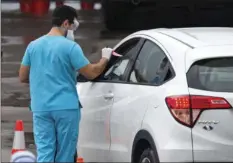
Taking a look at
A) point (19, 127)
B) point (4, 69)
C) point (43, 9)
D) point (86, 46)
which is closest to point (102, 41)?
point (86, 46)

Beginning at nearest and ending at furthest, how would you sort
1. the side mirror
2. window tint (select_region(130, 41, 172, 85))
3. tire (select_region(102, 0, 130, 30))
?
window tint (select_region(130, 41, 172, 85)) < the side mirror < tire (select_region(102, 0, 130, 30))

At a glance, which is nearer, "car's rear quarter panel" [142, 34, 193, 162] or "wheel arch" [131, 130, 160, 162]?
"car's rear quarter panel" [142, 34, 193, 162]

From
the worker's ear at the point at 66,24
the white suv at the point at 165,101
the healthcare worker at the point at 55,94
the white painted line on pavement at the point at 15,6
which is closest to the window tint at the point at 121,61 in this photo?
the white suv at the point at 165,101

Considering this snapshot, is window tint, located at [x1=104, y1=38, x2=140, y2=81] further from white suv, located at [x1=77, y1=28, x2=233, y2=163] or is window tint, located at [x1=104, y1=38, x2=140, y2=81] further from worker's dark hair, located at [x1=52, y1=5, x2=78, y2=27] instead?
worker's dark hair, located at [x1=52, y1=5, x2=78, y2=27]

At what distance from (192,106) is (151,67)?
0.91 metres

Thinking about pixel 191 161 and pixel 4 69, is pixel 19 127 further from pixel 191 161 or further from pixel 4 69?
pixel 4 69

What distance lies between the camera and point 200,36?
5.95m

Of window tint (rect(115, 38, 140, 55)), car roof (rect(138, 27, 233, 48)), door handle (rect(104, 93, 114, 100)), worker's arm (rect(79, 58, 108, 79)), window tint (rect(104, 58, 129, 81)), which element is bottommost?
door handle (rect(104, 93, 114, 100))

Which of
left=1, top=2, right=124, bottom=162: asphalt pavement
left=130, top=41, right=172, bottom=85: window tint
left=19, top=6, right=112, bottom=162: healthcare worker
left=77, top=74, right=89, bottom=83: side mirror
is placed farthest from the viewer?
left=1, top=2, right=124, bottom=162: asphalt pavement

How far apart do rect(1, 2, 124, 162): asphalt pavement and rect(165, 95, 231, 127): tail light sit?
3103mm

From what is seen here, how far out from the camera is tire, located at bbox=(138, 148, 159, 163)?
530 cm

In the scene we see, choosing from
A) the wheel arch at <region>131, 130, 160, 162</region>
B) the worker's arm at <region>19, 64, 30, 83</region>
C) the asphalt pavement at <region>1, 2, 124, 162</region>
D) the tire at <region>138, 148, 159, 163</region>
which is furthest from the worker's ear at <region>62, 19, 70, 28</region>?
the asphalt pavement at <region>1, 2, 124, 162</region>

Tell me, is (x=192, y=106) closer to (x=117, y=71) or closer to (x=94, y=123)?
(x=117, y=71)

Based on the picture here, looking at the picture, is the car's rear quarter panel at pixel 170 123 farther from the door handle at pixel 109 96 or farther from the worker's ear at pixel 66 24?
the worker's ear at pixel 66 24
